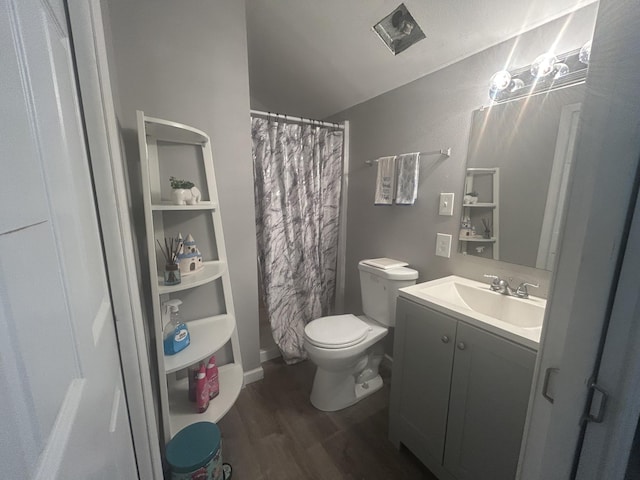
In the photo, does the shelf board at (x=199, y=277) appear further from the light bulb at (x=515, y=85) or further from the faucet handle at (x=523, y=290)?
the light bulb at (x=515, y=85)

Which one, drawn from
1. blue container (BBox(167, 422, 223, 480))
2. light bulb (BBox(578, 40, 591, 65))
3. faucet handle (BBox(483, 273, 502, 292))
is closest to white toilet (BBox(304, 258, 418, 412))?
faucet handle (BBox(483, 273, 502, 292))

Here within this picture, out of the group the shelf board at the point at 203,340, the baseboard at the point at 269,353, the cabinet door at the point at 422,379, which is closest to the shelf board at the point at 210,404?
the shelf board at the point at 203,340

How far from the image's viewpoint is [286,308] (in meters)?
2.06

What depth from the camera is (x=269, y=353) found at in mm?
2094

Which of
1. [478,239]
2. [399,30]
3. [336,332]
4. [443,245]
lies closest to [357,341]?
[336,332]

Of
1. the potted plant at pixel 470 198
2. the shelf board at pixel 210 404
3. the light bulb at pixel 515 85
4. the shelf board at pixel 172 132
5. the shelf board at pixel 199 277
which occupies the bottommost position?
the shelf board at pixel 210 404

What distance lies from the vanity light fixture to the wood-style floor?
1.91 metres

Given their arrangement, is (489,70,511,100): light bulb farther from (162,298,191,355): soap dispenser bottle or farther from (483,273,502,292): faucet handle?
(162,298,191,355): soap dispenser bottle

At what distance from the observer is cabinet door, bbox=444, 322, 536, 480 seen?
87cm

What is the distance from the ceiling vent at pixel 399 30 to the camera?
1353 millimetres

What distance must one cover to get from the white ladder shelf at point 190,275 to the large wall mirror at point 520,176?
1441mm

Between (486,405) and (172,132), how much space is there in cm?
176

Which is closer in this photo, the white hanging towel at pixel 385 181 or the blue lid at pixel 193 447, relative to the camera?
the blue lid at pixel 193 447

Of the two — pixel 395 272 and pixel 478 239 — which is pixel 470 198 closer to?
pixel 478 239
